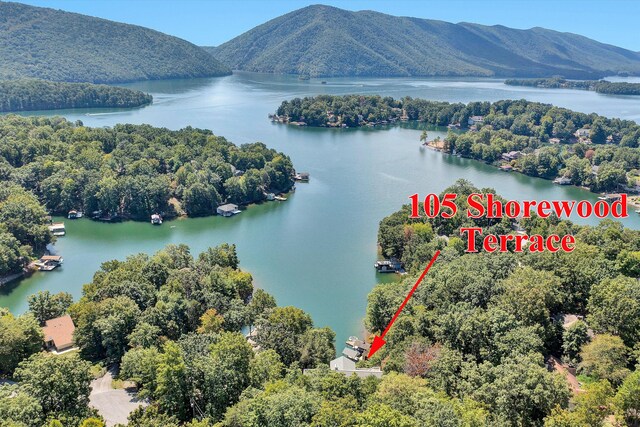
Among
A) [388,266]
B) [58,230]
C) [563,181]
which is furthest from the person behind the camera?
[563,181]

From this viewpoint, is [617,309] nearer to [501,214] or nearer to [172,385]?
[172,385]

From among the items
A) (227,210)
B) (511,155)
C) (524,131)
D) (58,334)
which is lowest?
(58,334)

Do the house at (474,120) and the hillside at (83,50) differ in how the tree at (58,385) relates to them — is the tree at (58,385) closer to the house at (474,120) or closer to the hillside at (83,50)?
the house at (474,120)

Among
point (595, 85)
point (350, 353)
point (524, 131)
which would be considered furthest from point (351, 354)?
point (595, 85)

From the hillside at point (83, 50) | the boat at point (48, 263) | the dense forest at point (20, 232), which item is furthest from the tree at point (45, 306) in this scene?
the hillside at point (83, 50)

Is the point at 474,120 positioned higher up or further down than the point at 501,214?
higher up

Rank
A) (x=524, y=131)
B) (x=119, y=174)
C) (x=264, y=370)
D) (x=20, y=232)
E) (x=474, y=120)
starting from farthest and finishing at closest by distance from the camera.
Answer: (x=474, y=120)
(x=524, y=131)
(x=119, y=174)
(x=20, y=232)
(x=264, y=370)

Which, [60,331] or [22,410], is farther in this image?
[60,331]
